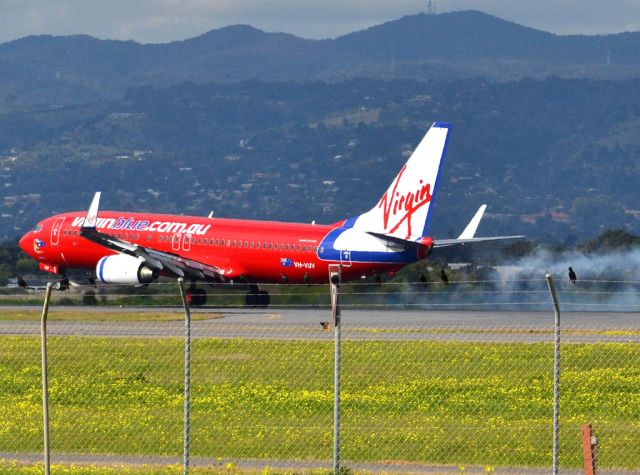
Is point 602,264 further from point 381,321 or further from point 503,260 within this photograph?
point 381,321

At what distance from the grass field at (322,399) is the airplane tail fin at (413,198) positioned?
22049 mm

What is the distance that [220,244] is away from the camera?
73.6 metres

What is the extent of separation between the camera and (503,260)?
3135 inches

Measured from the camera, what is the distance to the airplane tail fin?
69750 millimetres

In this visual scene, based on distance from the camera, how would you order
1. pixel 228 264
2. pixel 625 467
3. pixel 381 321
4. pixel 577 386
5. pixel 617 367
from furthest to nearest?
pixel 228 264 → pixel 381 321 → pixel 617 367 → pixel 577 386 → pixel 625 467

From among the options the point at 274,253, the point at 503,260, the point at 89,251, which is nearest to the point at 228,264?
the point at 274,253

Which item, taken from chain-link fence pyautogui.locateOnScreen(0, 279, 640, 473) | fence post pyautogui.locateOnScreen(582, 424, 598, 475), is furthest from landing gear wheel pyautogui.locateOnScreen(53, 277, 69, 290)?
fence post pyautogui.locateOnScreen(582, 424, 598, 475)

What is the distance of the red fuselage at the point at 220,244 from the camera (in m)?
71.0

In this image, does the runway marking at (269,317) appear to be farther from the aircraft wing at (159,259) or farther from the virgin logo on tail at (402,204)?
the aircraft wing at (159,259)

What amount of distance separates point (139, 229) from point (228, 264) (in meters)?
4.57

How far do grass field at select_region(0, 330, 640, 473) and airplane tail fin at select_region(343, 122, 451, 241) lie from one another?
22049 mm

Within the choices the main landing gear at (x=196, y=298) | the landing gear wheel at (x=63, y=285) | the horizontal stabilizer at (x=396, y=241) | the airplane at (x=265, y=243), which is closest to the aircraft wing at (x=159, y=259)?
the airplane at (x=265, y=243)

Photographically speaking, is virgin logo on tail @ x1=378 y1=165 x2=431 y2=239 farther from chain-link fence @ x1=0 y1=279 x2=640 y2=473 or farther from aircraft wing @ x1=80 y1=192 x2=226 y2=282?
chain-link fence @ x1=0 y1=279 x2=640 y2=473

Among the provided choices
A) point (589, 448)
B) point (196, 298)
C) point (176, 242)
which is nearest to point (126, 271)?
point (176, 242)
